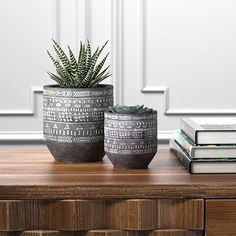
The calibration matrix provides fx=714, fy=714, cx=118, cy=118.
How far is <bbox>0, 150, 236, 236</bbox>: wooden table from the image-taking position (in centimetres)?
74

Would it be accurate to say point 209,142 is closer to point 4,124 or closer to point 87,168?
point 87,168

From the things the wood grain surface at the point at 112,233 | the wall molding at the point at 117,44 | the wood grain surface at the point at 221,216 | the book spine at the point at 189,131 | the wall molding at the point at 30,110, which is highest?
the wall molding at the point at 117,44

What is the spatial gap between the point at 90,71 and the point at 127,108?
98 millimetres

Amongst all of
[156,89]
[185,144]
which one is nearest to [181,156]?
[185,144]

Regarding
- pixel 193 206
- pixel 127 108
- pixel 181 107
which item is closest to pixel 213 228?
pixel 193 206

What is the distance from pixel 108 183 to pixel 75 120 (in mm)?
148

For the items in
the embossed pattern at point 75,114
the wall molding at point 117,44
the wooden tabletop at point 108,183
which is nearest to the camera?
the wooden tabletop at point 108,183

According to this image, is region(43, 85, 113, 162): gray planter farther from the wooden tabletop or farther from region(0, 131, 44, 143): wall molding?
region(0, 131, 44, 143): wall molding

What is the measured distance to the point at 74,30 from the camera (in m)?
1.68

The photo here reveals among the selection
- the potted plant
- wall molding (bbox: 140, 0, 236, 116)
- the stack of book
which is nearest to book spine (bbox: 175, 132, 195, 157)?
the stack of book

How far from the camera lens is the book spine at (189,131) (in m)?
0.83

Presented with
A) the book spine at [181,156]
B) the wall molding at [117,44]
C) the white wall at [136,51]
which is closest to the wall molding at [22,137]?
the white wall at [136,51]

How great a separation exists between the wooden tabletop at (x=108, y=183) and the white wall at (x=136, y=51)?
85 centimetres

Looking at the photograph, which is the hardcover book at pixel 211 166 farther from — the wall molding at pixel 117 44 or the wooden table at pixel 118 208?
the wall molding at pixel 117 44
